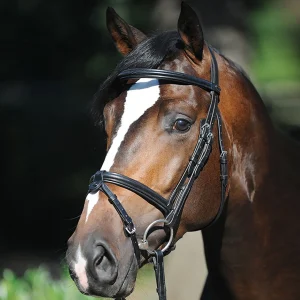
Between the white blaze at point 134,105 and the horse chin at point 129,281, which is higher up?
the white blaze at point 134,105

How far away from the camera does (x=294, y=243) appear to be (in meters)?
2.71

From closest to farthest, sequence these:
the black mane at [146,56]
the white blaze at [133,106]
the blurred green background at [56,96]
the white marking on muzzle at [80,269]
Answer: the white marking on muzzle at [80,269] < the white blaze at [133,106] < the black mane at [146,56] < the blurred green background at [56,96]

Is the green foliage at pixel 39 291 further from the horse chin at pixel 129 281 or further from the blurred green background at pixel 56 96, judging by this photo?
the blurred green background at pixel 56 96

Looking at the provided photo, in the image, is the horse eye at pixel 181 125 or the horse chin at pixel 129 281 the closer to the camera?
the horse chin at pixel 129 281

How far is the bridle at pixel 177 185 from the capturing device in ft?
7.63

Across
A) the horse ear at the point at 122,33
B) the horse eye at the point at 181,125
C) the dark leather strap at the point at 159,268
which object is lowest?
the dark leather strap at the point at 159,268

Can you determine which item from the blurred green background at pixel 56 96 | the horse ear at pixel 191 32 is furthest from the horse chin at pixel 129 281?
the blurred green background at pixel 56 96

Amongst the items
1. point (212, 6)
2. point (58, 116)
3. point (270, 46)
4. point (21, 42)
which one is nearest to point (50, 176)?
point (58, 116)

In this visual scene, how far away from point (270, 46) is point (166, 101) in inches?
187

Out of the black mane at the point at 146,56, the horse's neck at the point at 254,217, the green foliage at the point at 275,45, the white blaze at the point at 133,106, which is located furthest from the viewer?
the green foliage at the point at 275,45

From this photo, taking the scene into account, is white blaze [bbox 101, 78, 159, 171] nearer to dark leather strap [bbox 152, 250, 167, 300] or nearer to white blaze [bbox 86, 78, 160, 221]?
white blaze [bbox 86, 78, 160, 221]

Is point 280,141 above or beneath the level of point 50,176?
above

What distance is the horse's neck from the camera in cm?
267

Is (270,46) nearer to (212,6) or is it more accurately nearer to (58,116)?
(58,116)
